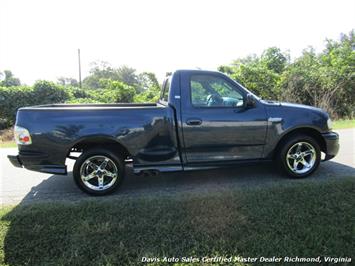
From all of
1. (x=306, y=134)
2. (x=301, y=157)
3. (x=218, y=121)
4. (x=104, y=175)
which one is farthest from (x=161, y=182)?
(x=306, y=134)

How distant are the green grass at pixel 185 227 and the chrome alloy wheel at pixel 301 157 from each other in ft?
1.88

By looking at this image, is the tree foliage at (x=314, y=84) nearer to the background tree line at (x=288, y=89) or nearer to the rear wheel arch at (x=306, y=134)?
the background tree line at (x=288, y=89)

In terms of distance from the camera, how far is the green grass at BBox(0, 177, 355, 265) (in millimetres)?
2761

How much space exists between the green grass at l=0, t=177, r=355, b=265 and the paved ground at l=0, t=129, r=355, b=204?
1.16 feet

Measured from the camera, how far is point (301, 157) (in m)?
4.64

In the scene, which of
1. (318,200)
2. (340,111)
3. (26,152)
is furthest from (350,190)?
(340,111)

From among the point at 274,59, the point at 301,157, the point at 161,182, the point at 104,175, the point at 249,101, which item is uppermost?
the point at 274,59

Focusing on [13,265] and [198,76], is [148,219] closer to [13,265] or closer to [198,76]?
[13,265]

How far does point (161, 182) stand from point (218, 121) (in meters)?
1.51

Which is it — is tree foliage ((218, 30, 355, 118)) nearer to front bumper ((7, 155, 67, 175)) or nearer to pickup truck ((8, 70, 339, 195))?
pickup truck ((8, 70, 339, 195))

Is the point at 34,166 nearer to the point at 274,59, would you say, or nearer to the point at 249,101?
the point at 249,101

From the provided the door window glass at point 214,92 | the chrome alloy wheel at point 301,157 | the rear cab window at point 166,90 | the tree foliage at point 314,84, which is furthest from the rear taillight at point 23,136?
the tree foliage at point 314,84

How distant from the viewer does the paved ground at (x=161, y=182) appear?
4336mm

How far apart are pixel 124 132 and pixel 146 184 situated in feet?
3.78
